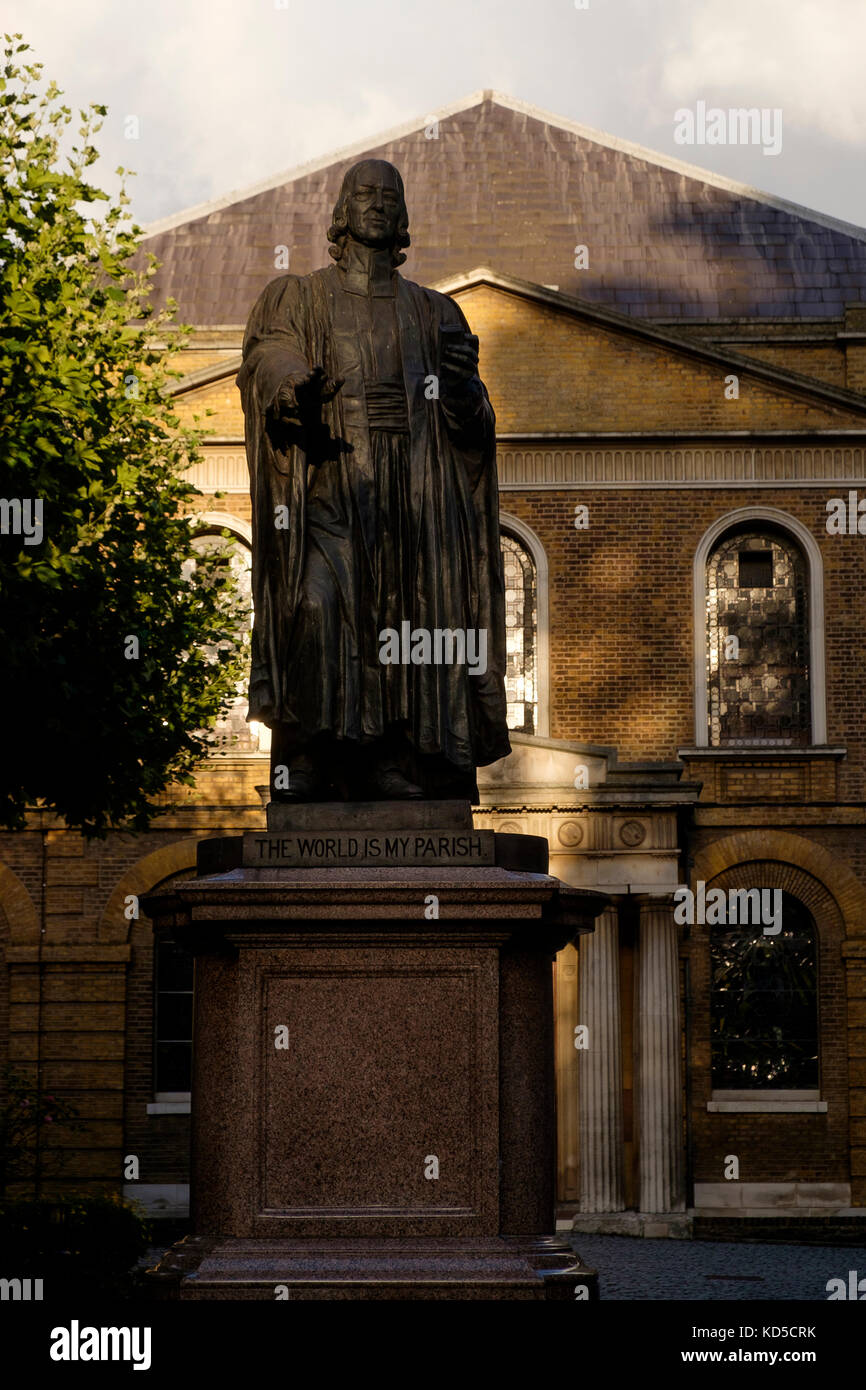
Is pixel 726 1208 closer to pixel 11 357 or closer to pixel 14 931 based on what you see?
pixel 14 931

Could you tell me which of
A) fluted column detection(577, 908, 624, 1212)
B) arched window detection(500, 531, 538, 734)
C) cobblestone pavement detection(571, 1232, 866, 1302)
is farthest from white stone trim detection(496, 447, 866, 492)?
cobblestone pavement detection(571, 1232, 866, 1302)

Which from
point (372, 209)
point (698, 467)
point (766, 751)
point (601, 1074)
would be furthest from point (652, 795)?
point (372, 209)

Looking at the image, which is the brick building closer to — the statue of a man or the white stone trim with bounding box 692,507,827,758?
the white stone trim with bounding box 692,507,827,758

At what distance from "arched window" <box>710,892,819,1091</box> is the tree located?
8.19m

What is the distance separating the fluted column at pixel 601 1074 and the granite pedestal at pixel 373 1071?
1625cm

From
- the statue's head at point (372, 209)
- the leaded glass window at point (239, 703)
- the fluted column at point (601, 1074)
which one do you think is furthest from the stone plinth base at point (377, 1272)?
the leaded glass window at point (239, 703)

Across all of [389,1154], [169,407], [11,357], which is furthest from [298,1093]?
[169,407]

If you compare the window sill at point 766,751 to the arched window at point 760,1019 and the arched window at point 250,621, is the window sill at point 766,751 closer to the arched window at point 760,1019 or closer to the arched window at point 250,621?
the arched window at point 760,1019

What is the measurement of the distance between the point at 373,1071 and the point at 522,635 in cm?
1962

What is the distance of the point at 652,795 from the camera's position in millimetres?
23891

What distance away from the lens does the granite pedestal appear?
6797mm
